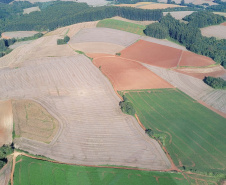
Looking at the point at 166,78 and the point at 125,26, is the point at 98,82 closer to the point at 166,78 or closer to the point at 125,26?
the point at 166,78

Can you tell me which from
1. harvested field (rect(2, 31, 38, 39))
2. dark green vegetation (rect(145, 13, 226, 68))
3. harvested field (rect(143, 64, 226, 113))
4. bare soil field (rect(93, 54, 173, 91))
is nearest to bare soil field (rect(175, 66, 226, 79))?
harvested field (rect(143, 64, 226, 113))

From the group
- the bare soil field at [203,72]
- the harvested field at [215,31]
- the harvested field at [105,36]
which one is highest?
the harvested field at [105,36]

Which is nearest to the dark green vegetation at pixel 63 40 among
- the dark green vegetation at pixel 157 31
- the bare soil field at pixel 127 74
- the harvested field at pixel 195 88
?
the bare soil field at pixel 127 74

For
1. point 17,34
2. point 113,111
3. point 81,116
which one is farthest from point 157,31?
point 17,34

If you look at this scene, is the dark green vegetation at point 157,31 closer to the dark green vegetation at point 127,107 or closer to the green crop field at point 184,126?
the green crop field at point 184,126

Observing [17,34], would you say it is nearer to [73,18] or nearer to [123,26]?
[73,18]

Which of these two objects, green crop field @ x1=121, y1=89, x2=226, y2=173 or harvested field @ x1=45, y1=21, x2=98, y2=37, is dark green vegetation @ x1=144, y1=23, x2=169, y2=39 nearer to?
harvested field @ x1=45, y1=21, x2=98, y2=37
